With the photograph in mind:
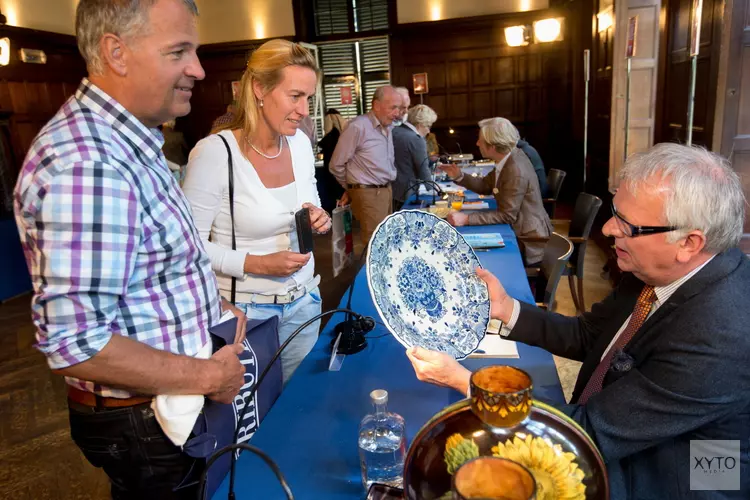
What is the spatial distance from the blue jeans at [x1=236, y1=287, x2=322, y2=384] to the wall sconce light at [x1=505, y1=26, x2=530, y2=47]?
7471mm

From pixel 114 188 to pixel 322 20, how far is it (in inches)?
370

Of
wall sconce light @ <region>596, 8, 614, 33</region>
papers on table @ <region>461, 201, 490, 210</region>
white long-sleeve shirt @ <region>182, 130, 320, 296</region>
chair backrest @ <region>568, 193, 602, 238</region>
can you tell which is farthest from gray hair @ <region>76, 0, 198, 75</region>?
wall sconce light @ <region>596, 8, 614, 33</region>

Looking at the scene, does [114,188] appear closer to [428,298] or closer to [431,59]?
[428,298]

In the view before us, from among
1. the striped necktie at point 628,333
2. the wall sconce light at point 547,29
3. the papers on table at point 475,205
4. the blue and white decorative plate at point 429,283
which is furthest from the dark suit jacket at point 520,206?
the wall sconce light at point 547,29

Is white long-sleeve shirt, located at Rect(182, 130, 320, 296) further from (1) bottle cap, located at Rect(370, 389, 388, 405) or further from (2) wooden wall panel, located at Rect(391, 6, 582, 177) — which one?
(2) wooden wall panel, located at Rect(391, 6, 582, 177)

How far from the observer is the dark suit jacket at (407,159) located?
17.9 feet

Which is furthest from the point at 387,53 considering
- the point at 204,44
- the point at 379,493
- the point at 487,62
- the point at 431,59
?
the point at 379,493

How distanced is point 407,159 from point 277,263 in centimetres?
411

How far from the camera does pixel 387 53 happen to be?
9.23 metres

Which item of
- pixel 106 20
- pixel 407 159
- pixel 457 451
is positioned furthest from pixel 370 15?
pixel 457 451

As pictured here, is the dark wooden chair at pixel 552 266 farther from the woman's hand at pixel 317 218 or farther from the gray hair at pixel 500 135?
the gray hair at pixel 500 135

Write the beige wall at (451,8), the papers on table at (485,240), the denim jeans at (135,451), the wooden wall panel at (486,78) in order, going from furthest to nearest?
the wooden wall panel at (486,78) → the beige wall at (451,8) → the papers on table at (485,240) → the denim jeans at (135,451)

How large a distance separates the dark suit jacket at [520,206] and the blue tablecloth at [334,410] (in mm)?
1952

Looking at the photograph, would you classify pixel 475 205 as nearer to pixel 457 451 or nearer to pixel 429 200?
pixel 429 200
